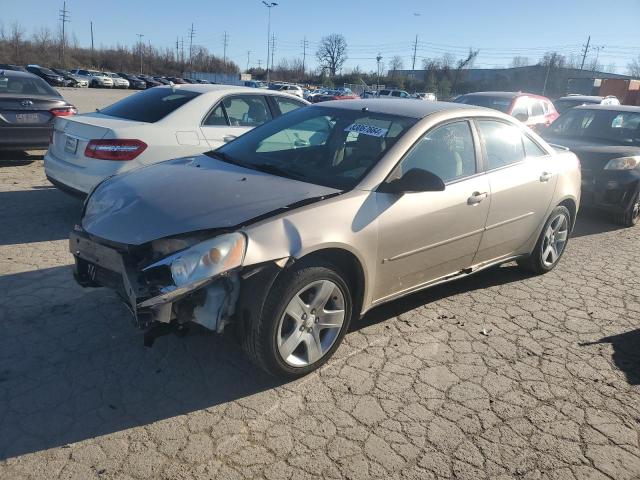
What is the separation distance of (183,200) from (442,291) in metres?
2.57

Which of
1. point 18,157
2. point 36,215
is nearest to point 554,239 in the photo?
point 36,215

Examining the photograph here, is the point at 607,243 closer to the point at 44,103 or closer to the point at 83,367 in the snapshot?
the point at 83,367

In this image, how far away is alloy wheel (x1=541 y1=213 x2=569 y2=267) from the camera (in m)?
5.12

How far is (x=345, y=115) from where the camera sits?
415cm

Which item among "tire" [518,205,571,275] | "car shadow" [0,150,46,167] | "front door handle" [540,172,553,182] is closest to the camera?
"front door handle" [540,172,553,182]

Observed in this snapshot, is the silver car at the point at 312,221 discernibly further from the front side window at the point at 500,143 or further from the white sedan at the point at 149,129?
the white sedan at the point at 149,129

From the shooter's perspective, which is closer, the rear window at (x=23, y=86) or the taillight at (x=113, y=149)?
the taillight at (x=113, y=149)

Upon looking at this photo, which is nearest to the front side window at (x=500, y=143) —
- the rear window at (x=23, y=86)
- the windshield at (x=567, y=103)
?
the rear window at (x=23, y=86)

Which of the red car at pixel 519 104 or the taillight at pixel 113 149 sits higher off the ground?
the red car at pixel 519 104

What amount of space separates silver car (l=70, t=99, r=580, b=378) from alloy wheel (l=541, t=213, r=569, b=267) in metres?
0.41

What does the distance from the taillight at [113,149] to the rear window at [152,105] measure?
1.68ft

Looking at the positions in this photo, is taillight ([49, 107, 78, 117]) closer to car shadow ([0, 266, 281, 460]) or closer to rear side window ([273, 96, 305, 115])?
rear side window ([273, 96, 305, 115])

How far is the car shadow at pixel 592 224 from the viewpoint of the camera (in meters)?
7.25

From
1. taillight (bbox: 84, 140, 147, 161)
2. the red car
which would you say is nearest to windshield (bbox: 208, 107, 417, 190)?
taillight (bbox: 84, 140, 147, 161)
